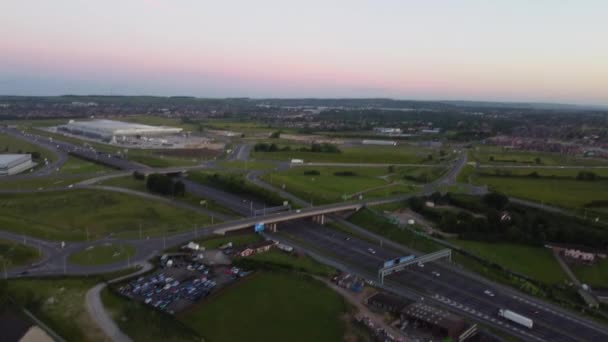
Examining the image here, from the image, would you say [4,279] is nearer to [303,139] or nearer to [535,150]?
[303,139]

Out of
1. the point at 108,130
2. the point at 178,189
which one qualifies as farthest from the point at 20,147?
the point at 178,189

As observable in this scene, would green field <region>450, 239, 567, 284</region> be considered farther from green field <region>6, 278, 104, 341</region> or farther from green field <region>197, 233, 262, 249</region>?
green field <region>6, 278, 104, 341</region>

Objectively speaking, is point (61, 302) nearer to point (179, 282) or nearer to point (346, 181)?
point (179, 282)

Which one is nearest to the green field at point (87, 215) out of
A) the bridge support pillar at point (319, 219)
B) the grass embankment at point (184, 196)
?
the grass embankment at point (184, 196)

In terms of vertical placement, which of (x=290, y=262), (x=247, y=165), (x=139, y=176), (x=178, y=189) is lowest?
(x=290, y=262)

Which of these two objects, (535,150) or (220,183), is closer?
(220,183)

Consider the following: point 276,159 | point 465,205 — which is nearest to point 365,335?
point 465,205
